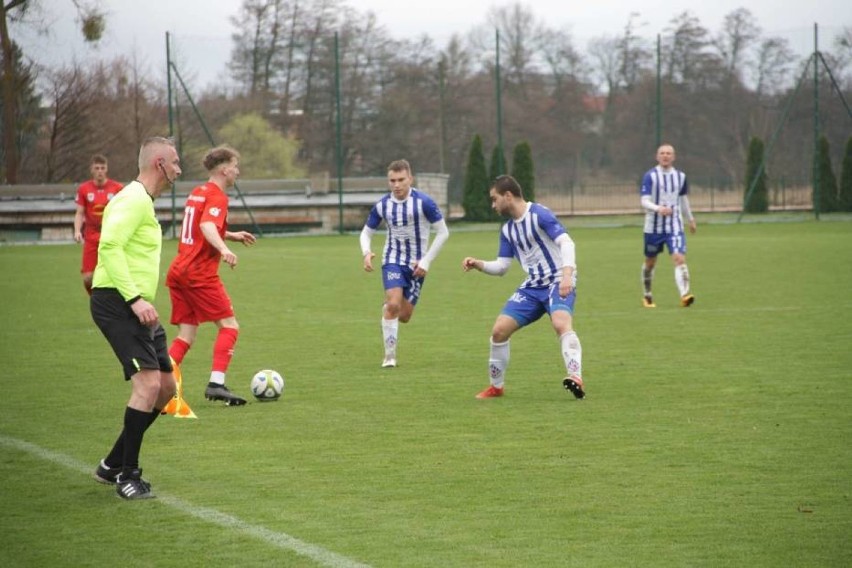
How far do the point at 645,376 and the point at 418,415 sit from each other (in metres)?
2.55

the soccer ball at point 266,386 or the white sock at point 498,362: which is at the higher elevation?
the white sock at point 498,362

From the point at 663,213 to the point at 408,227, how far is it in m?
6.22

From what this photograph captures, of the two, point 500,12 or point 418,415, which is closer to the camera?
point 418,415

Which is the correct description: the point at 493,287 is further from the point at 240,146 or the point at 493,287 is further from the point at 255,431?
the point at 240,146

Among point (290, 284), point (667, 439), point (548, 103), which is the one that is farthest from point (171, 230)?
point (667, 439)

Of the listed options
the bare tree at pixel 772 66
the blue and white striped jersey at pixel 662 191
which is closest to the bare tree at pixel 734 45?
the bare tree at pixel 772 66

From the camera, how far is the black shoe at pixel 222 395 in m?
9.38

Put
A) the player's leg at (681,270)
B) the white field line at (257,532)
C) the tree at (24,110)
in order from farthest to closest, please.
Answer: the tree at (24,110) → the player's leg at (681,270) → the white field line at (257,532)

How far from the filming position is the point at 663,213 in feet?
55.6

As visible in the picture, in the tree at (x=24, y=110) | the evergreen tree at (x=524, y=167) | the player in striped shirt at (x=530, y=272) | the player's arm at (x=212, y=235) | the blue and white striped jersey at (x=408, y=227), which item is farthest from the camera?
the tree at (x=24, y=110)

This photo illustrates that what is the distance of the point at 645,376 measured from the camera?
412 inches

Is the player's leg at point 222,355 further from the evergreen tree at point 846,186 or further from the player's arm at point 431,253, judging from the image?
the evergreen tree at point 846,186

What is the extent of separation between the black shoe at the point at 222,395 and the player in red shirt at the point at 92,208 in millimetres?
8075

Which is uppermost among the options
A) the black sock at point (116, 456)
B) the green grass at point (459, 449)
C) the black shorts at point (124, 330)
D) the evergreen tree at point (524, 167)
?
the evergreen tree at point (524, 167)
